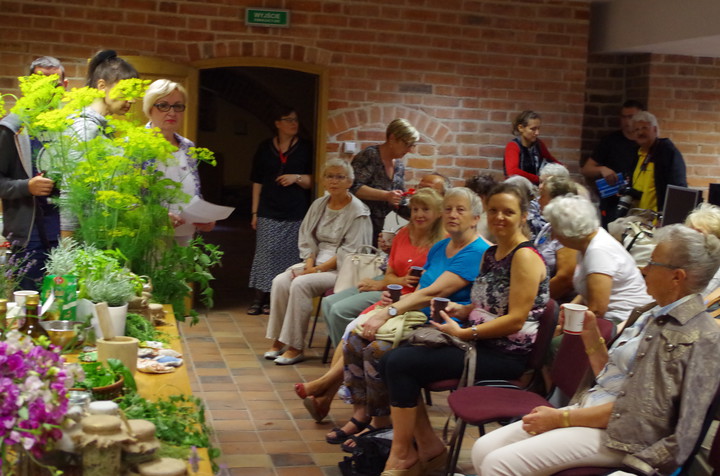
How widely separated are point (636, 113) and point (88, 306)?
6.22 metres

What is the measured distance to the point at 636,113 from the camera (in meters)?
7.98

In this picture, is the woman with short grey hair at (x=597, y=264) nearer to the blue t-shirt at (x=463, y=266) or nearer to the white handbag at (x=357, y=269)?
the blue t-shirt at (x=463, y=266)

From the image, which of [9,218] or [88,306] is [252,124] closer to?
[9,218]

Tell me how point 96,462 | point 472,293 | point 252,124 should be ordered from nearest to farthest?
point 96,462
point 472,293
point 252,124

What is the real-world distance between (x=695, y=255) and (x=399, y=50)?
539 centimetres

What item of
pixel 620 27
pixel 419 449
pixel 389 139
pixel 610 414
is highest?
pixel 620 27

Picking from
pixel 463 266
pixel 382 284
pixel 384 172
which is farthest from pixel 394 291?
pixel 384 172

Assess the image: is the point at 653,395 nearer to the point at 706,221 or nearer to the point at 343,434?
the point at 706,221

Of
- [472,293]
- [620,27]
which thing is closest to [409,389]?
[472,293]

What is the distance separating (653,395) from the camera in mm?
2693

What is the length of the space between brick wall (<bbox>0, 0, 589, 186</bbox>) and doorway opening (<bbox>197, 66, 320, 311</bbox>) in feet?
11.0

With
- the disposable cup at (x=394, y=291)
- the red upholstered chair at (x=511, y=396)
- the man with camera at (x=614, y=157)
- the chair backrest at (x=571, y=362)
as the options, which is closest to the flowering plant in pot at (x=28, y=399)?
the red upholstered chair at (x=511, y=396)

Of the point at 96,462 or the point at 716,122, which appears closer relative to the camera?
the point at 96,462

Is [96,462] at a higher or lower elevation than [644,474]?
higher
